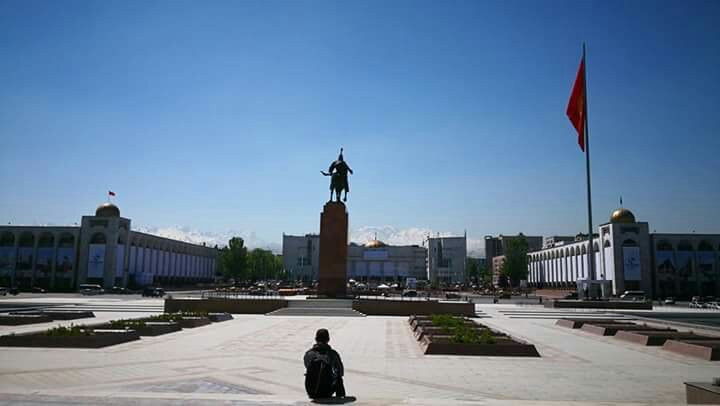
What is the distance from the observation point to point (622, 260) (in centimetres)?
6216

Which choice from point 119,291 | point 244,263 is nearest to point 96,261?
point 119,291

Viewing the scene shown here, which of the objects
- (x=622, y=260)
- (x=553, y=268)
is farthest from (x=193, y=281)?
(x=622, y=260)

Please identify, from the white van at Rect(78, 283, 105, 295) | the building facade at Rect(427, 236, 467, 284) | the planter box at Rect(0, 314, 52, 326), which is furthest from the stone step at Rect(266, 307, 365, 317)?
the building facade at Rect(427, 236, 467, 284)

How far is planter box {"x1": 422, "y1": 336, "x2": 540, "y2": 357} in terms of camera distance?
1313 centimetres

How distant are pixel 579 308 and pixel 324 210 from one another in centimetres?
2078

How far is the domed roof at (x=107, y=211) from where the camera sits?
228 feet

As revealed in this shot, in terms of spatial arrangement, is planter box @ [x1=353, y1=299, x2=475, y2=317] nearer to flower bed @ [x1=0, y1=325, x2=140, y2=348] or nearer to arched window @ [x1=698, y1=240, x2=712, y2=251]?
flower bed @ [x1=0, y1=325, x2=140, y2=348]

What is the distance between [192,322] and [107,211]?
56.2 m

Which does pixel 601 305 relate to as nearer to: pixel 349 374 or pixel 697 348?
pixel 697 348

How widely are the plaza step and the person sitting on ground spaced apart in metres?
20.2

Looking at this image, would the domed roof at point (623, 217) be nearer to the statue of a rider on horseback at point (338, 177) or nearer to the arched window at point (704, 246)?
the arched window at point (704, 246)

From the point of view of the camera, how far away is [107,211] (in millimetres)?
69500

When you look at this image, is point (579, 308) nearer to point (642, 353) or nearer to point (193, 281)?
point (642, 353)

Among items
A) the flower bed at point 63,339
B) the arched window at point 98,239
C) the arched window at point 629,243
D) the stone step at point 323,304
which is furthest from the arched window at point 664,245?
the arched window at point 98,239
